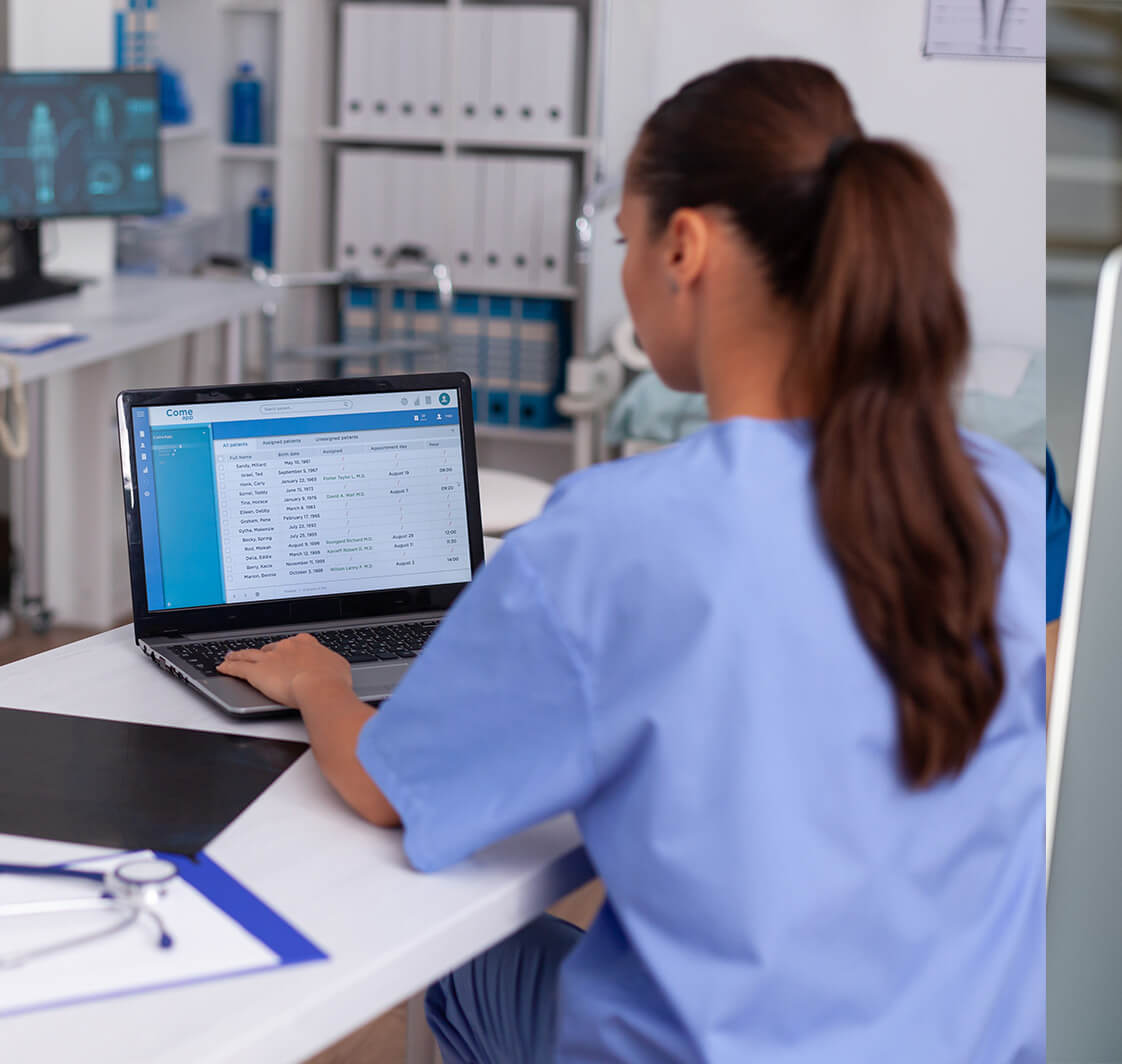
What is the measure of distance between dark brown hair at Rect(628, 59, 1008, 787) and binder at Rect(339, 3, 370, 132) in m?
3.30

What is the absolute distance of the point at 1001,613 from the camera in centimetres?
86

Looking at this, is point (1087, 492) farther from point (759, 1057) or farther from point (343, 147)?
point (343, 147)

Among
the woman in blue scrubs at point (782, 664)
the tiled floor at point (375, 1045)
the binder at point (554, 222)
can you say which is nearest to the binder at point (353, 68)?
the binder at point (554, 222)

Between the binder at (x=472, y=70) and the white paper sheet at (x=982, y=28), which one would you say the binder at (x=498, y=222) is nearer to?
the binder at (x=472, y=70)

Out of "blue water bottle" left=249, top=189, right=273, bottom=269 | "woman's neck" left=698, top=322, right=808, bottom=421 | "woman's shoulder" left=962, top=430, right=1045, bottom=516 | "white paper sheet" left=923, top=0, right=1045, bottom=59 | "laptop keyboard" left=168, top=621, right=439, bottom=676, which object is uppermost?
"white paper sheet" left=923, top=0, right=1045, bottom=59

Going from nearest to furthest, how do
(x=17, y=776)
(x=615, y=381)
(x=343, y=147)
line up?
1. (x=17, y=776)
2. (x=615, y=381)
3. (x=343, y=147)

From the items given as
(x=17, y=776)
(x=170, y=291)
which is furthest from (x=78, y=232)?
(x=17, y=776)

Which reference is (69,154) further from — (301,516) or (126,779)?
(126,779)

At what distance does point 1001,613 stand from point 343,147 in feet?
12.2

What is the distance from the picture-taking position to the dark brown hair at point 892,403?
2.64 ft

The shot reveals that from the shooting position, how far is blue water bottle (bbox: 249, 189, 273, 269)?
4.04m

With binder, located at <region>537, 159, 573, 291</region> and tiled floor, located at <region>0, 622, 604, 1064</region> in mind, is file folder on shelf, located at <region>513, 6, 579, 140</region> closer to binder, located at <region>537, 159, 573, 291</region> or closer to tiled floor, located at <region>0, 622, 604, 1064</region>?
binder, located at <region>537, 159, 573, 291</region>

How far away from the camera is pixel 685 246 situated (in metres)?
0.89

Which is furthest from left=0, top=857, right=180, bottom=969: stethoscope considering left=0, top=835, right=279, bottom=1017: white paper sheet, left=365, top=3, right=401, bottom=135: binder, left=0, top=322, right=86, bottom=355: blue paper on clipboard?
left=365, top=3, right=401, bottom=135: binder
